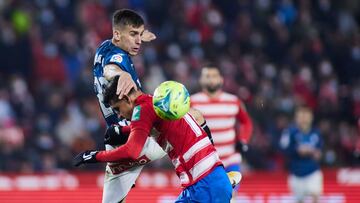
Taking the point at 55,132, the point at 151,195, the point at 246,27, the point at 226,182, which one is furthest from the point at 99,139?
the point at 226,182

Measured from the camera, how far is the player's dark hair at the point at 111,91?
8.04 meters

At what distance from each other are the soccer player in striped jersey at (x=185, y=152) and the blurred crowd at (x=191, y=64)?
32.7 feet

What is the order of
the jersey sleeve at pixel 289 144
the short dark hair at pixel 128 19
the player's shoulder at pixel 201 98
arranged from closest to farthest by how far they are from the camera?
the short dark hair at pixel 128 19, the player's shoulder at pixel 201 98, the jersey sleeve at pixel 289 144

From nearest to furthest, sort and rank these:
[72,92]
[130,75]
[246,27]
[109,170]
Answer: [130,75]
[109,170]
[72,92]
[246,27]

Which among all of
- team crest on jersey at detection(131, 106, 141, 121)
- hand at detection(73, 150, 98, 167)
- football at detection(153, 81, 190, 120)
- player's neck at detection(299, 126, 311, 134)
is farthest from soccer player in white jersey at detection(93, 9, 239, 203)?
player's neck at detection(299, 126, 311, 134)

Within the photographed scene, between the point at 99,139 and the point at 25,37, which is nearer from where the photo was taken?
the point at 99,139

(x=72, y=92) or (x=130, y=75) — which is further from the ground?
(x=72, y=92)

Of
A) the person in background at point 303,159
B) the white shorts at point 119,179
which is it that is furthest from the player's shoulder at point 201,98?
the white shorts at point 119,179

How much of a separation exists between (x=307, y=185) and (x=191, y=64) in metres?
5.23

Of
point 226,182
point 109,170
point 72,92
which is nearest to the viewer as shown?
point 226,182

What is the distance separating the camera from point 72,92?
19516 millimetres

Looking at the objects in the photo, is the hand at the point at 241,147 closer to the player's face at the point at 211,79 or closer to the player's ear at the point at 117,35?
the player's face at the point at 211,79

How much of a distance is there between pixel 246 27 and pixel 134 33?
486 inches

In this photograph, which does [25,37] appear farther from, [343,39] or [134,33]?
[134,33]
